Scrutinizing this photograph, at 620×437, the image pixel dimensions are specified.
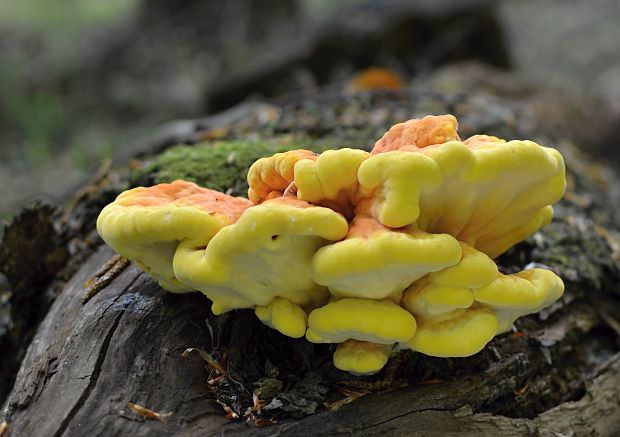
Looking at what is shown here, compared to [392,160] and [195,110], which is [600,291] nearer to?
[392,160]

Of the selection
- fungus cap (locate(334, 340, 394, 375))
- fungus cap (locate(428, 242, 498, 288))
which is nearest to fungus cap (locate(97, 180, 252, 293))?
fungus cap (locate(334, 340, 394, 375))

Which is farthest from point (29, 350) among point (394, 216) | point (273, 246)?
point (394, 216)

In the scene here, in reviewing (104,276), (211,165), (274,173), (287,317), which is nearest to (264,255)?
(287,317)

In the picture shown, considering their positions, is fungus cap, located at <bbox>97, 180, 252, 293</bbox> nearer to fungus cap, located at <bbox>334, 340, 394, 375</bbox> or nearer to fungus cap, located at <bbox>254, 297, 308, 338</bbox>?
fungus cap, located at <bbox>254, 297, 308, 338</bbox>

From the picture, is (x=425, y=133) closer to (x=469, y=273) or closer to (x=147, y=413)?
(x=469, y=273)

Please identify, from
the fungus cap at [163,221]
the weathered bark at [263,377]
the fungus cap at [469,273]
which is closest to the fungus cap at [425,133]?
the fungus cap at [469,273]

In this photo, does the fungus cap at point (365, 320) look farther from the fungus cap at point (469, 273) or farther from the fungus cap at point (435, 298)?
the fungus cap at point (469, 273)
